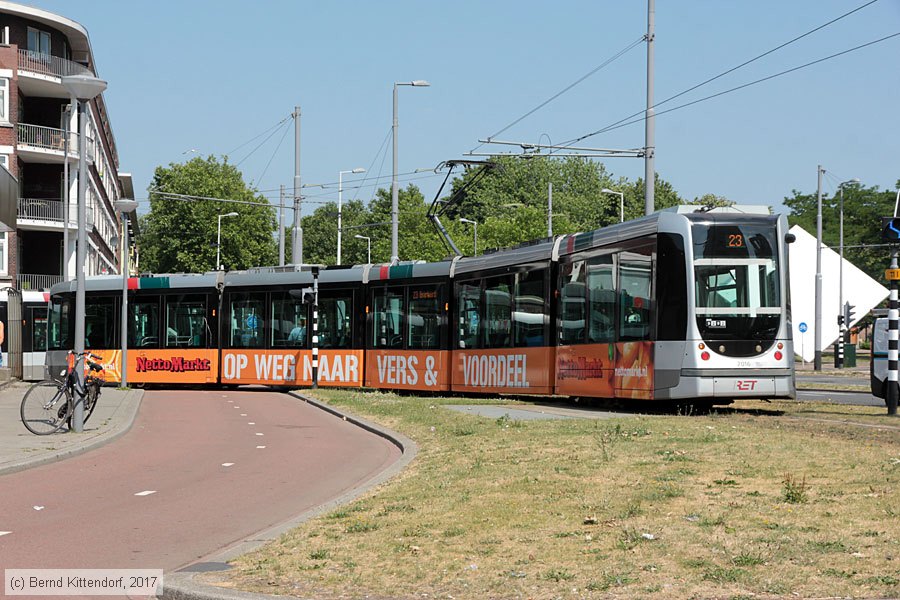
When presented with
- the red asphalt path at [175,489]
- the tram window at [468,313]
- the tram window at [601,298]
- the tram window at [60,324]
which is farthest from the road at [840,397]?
the tram window at [60,324]

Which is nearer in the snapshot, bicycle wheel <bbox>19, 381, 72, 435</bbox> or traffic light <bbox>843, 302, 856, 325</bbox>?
bicycle wheel <bbox>19, 381, 72, 435</bbox>

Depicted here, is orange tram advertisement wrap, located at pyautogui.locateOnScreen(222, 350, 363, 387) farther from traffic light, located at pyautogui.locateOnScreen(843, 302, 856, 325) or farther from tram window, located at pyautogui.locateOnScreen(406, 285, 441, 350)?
traffic light, located at pyautogui.locateOnScreen(843, 302, 856, 325)

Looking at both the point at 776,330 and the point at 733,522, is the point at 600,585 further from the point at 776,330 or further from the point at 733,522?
the point at 776,330

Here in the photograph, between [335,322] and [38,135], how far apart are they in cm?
3075

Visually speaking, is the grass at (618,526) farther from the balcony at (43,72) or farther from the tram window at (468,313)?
the balcony at (43,72)

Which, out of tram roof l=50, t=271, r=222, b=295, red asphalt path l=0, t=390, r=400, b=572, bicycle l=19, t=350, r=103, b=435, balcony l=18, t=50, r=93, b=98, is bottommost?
red asphalt path l=0, t=390, r=400, b=572

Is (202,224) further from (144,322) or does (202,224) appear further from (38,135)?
(144,322)

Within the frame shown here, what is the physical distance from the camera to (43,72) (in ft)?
183

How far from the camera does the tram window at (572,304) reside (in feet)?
74.1

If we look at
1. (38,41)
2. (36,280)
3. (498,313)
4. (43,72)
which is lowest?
(498,313)

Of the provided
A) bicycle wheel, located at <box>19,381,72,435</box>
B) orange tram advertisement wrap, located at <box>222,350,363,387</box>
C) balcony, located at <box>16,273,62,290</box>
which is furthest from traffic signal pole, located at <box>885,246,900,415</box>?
balcony, located at <box>16,273,62,290</box>

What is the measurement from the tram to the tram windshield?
0.9 inches

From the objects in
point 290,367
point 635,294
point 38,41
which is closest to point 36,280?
point 38,41

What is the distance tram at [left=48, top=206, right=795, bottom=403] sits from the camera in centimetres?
1964
